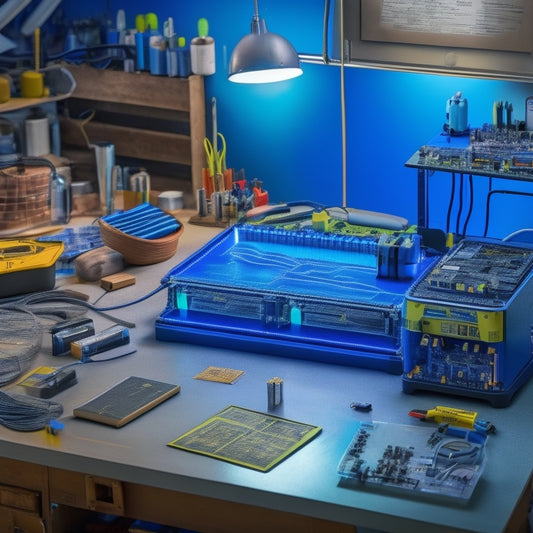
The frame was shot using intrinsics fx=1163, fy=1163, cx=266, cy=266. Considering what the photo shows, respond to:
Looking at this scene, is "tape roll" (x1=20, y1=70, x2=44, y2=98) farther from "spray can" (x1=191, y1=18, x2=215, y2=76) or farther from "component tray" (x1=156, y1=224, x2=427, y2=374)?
"component tray" (x1=156, y1=224, x2=427, y2=374)

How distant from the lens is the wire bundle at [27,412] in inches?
104

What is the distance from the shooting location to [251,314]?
3080mm

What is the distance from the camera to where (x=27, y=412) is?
8.70ft

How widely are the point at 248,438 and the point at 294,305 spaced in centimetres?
57

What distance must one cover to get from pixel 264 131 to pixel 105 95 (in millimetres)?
598

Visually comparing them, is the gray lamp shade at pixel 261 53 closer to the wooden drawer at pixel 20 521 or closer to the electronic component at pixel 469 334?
the electronic component at pixel 469 334

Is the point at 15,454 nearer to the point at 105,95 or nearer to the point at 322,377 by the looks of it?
the point at 322,377

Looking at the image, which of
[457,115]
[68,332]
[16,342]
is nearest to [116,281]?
[68,332]

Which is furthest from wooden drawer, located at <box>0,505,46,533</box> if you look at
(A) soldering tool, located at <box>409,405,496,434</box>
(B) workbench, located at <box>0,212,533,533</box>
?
(A) soldering tool, located at <box>409,405,496,434</box>

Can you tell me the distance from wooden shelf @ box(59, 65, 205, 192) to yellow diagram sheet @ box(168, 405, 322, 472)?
166cm

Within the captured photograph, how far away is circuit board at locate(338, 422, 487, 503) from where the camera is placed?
7.64 ft

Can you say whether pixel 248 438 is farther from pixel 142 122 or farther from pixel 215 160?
pixel 142 122

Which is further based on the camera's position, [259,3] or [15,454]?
[259,3]

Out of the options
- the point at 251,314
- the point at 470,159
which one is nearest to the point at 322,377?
the point at 251,314
